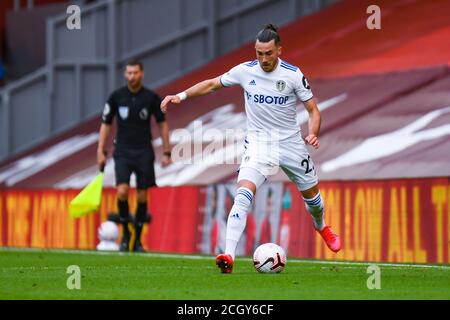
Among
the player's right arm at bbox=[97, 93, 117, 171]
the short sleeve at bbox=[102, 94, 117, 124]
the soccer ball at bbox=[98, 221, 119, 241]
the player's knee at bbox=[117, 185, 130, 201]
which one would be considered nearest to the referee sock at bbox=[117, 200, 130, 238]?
the player's knee at bbox=[117, 185, 130, 201]

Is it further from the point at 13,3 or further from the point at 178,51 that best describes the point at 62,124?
the point at 13,3

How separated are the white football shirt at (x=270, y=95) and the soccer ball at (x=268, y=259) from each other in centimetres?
104

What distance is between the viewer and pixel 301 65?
24.3 meters

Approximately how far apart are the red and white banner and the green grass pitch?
1.82 meters

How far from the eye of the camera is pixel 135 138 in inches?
695

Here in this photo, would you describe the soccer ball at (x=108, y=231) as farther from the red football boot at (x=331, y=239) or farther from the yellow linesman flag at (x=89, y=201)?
the red football boot at (x=331, y=239)

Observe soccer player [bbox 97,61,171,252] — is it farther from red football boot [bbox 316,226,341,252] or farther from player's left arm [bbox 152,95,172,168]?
red football boot [bbox 316,226,341,252]

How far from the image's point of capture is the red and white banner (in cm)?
1583

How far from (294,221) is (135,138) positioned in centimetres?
230

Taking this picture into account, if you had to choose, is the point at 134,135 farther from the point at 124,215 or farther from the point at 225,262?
the point at 225,262

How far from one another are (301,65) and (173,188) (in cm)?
554

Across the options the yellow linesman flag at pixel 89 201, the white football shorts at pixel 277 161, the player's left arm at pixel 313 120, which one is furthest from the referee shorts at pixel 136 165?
the player's left arm at pixel 313 120

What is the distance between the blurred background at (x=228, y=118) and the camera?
16734 mm
